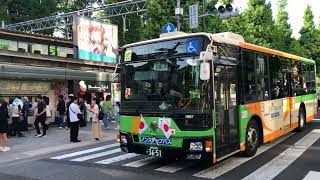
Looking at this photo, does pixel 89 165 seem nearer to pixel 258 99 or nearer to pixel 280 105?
pixel 258 99

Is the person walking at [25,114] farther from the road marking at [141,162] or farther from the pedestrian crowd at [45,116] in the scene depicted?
the road marking at [141,162]

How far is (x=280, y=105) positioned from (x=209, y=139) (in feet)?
16.7

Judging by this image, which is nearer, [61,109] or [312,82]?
[312,82]

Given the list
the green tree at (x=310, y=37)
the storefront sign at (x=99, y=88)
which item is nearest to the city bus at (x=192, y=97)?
the storefront sign at (x=99, y=88)

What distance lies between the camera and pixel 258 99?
35.5ft

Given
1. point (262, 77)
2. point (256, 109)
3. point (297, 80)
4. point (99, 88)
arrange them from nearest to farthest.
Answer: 1. point (256, 109)
2. point (262, 77)
3. point (297, 80)
4. point (99, 88)

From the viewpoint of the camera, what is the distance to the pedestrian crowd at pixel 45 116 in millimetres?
13641

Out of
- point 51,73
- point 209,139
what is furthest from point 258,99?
point 51,73

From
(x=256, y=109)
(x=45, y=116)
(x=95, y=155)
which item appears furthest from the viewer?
(x=45, y=116)

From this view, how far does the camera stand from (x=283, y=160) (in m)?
10.0

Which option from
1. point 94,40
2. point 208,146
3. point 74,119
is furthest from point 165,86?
point 94,40

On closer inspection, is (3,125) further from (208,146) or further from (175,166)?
(208,146)

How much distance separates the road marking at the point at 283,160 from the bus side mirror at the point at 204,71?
2.22m

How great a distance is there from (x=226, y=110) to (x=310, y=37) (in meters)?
49.3
